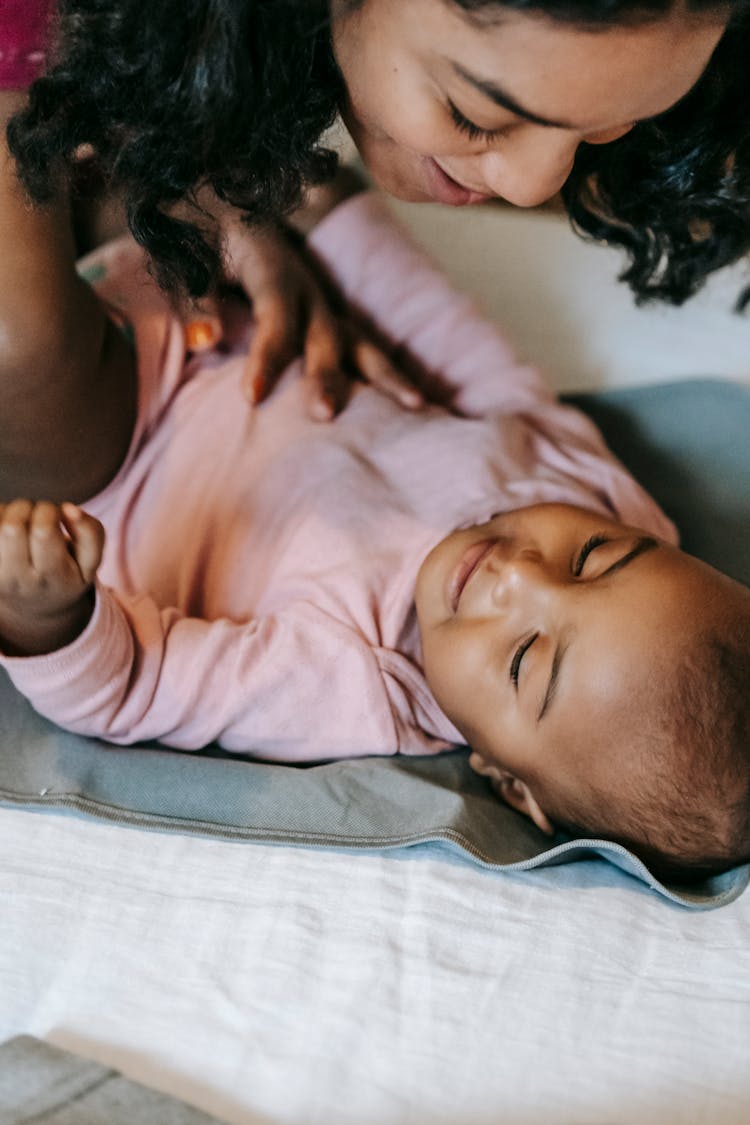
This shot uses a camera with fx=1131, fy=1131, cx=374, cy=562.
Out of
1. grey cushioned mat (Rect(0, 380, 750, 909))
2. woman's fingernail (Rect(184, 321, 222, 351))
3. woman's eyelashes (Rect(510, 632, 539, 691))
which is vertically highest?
woman's fingernail (Rect(184, 321, 222, 351))

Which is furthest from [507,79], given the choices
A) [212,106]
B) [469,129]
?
[212,106]

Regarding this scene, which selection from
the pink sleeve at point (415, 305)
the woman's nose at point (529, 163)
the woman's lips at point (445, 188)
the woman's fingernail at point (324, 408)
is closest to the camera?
the woman's nose at point (529, 163)

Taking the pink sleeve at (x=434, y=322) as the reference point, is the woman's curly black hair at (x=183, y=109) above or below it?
above

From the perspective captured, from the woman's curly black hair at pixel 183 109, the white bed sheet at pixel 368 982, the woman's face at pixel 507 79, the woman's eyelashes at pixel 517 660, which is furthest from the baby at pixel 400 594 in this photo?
the woman's face at pixel 507 79

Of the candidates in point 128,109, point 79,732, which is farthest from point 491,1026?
point 128,109

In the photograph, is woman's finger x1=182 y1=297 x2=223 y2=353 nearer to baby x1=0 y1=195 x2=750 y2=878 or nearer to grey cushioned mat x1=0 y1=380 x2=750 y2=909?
baby x1=0 y1=195 x2=750 y2=878

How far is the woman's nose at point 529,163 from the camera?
71cm

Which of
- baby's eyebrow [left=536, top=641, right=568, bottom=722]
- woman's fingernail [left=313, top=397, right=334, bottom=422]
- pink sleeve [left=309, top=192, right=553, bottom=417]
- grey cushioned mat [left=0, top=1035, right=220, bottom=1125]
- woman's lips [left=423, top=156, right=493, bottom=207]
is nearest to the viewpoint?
grey cushioned mat [left=0, top=1035, right=220, bottom=1125]

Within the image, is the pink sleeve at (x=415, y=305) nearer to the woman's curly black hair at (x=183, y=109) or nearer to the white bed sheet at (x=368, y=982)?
the woman's curly black hair at (x=183, y=109)

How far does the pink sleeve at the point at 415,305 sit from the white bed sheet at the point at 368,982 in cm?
63

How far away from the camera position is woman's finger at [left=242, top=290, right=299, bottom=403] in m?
1.19

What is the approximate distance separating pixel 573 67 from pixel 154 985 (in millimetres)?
634

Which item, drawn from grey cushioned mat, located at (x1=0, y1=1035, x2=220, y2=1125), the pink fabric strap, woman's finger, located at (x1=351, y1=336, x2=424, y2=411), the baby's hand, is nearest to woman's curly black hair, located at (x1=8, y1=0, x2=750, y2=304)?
the pink fabric strap

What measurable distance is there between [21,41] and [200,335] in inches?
14.5
